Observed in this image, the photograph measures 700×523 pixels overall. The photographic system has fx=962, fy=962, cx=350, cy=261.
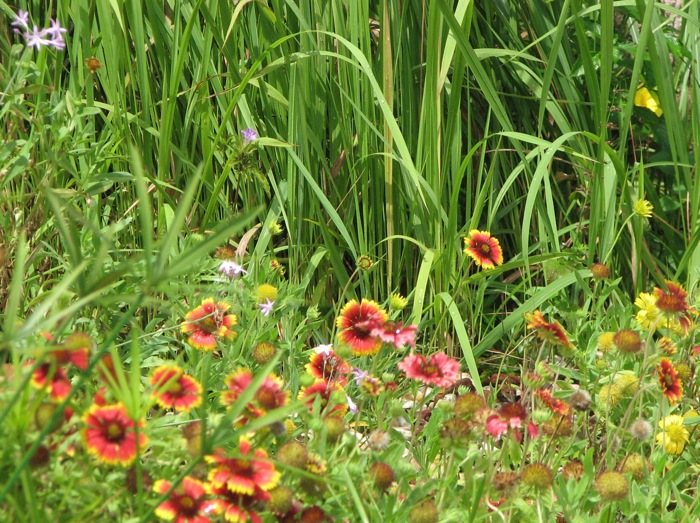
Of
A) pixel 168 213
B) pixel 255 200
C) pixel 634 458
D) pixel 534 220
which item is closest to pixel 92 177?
pixel 168 213

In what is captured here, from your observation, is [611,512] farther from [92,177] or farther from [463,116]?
[463,116]

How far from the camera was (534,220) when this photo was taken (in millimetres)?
2678

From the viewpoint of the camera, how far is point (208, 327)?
63.6 inches

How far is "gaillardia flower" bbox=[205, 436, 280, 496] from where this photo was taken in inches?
40.4

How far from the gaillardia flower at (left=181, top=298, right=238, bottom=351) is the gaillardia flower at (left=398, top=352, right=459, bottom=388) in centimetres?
35

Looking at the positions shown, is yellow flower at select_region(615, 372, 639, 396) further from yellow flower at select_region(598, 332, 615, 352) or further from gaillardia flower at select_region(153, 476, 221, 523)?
gaillardia flower at select_region(153, 476, 221, 523)

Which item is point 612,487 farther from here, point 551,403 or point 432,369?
point 432,369

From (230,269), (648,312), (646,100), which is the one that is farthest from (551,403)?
(646,100)

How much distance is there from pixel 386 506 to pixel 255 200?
1.31 meters

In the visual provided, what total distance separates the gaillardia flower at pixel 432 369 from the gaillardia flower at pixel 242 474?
14.0 inches

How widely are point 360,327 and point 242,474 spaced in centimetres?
48

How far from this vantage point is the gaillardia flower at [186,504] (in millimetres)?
1019

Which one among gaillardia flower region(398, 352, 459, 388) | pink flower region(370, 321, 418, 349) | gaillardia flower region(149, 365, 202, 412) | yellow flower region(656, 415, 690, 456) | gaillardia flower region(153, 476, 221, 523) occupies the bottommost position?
yellow flower region(656, 415, 690, 456)

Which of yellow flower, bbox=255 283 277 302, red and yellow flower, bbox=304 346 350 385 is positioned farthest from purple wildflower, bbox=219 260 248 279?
red and yellow flower, bbox=304 346 350 385
